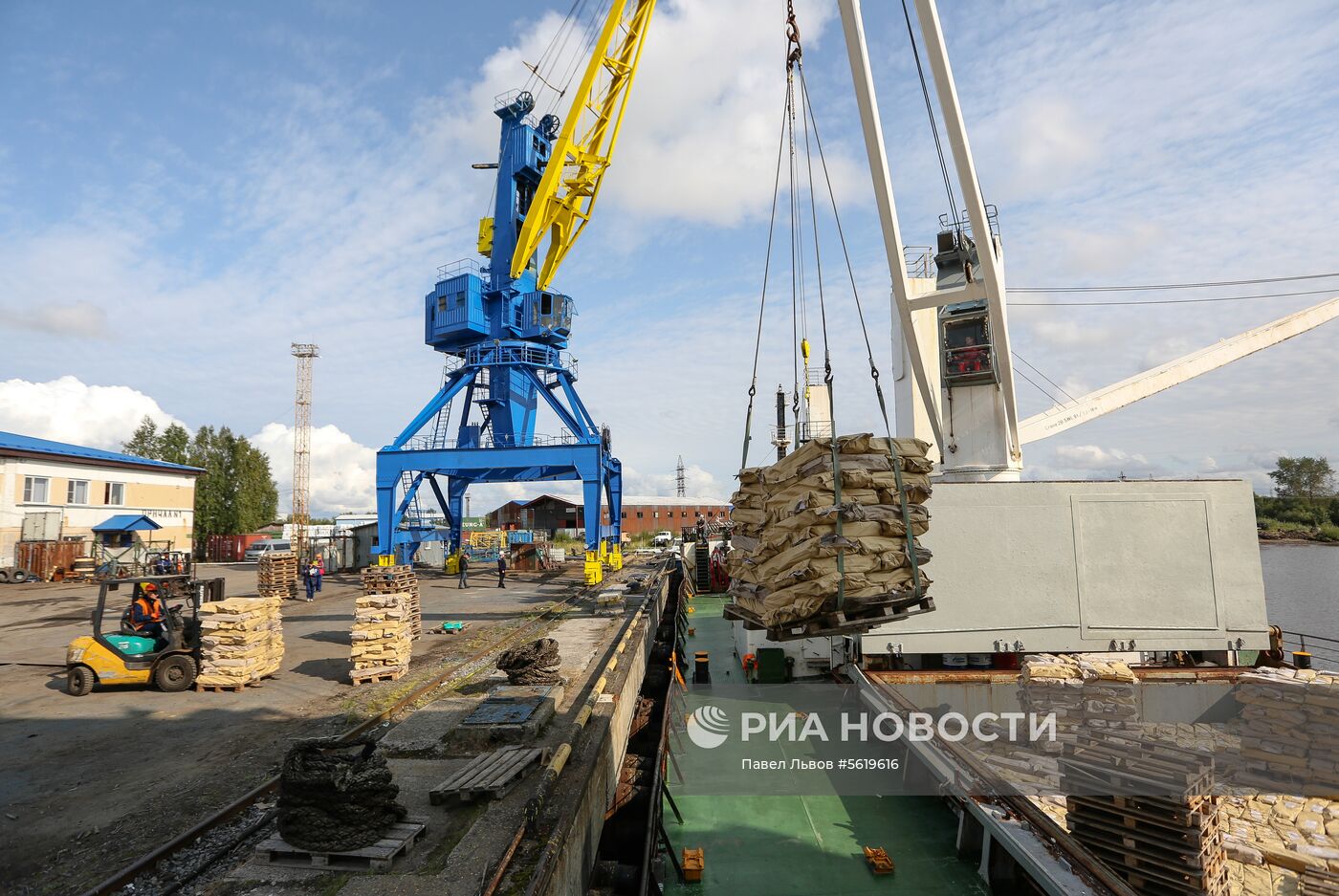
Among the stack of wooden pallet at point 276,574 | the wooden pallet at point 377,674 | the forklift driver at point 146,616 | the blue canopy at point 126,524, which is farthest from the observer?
the blue canopy at point 126,524

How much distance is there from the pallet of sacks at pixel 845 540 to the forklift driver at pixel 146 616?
34.3ft

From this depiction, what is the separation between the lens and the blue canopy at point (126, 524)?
31.2 m

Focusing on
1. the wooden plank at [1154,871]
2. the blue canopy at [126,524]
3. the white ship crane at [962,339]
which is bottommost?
the wooden plank at [1154,871]

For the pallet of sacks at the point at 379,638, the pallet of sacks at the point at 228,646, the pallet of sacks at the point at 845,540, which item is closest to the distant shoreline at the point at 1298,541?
the pallet of sacks at the point at 845,540

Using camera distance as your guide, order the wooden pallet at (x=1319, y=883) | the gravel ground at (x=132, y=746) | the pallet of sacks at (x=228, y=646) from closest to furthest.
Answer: the gravel ground at (x=132, y=746)
the wooden pallet at (x=1319, y=883)
the pallet of sacks at (x=228, y=646)

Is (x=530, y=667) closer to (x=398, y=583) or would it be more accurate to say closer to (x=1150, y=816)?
(x=398, y=583)

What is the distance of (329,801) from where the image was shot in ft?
17.4

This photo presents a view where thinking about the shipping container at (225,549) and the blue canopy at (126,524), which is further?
the shipping container at (225,549)

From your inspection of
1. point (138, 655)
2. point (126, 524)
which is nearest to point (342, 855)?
point (138, 655)

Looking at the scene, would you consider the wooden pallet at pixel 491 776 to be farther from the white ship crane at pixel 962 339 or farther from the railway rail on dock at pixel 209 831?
the white ship crane at pixel 962 339

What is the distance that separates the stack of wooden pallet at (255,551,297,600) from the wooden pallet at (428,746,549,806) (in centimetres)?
1954

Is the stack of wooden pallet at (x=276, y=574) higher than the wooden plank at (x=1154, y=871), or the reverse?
the stack of wooden pallet at (x=276, y=574)

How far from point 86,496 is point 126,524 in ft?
9.42

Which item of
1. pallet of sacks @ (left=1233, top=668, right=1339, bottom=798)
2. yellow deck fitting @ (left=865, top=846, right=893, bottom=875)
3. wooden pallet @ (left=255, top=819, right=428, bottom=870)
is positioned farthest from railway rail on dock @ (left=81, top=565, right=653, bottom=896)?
pallet of sacks @ (left=1233, top=668, right=1339, bottom=798)
